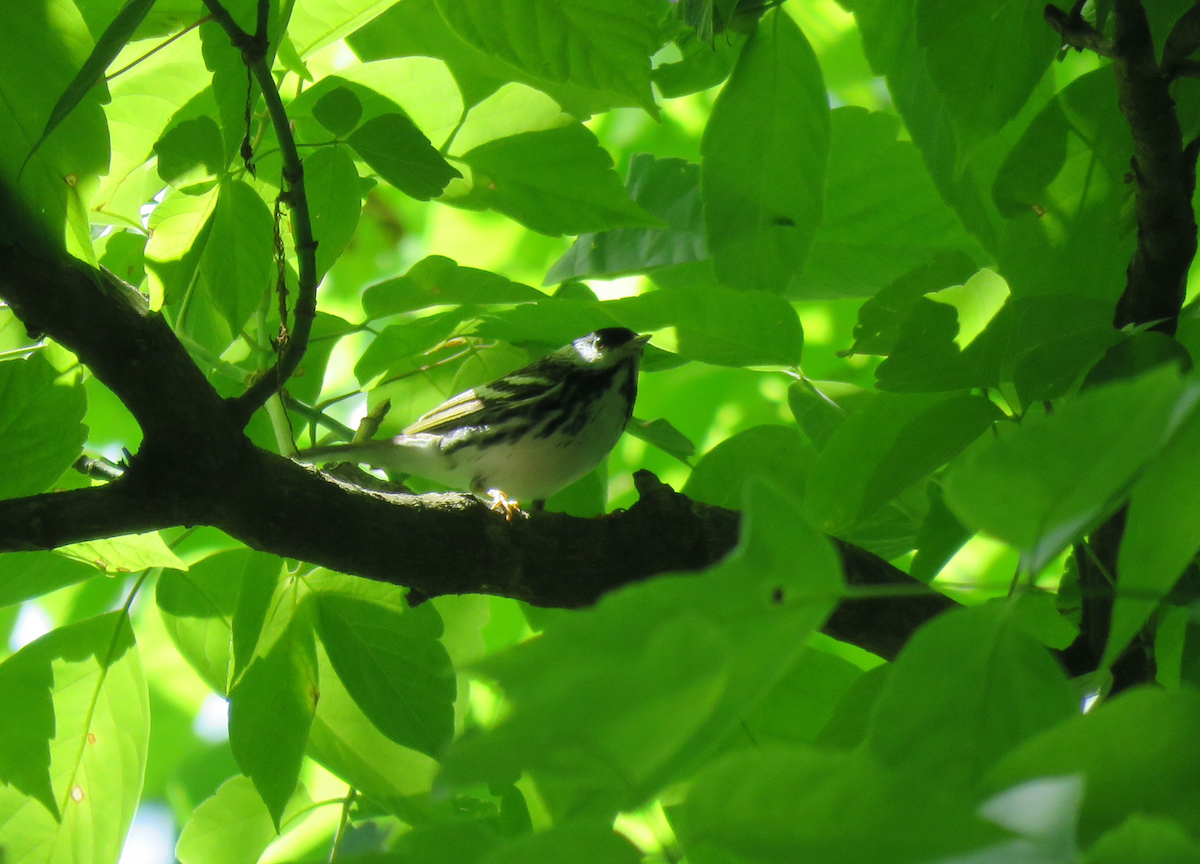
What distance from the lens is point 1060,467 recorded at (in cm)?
51

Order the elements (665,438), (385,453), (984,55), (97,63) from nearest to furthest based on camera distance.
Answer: (97,63) → (984,55) → (665,438) → (385,453)

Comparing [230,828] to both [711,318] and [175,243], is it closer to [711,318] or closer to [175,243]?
[175,243]

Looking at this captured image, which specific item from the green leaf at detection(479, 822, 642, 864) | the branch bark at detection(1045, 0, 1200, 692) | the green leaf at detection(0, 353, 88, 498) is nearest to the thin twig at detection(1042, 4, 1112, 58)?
the branch bark at detection(1045, 0, 1200, 692)

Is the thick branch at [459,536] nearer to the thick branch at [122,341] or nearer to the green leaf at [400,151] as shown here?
the thick branch at [122,341]

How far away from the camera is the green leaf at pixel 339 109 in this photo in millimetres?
1342

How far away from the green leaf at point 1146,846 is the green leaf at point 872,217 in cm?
150

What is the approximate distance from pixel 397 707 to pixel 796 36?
112cm

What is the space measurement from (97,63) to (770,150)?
84cm

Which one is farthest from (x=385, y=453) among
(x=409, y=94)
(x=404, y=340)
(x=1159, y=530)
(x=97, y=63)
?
(x=1159, y=530)

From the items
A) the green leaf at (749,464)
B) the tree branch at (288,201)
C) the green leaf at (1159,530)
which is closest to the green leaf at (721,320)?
the green leaf at (749,464)

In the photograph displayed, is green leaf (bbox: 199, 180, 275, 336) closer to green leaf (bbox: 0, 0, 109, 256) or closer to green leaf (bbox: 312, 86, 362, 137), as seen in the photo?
→ green leaf (bbox: 312, 86, 362, 137)

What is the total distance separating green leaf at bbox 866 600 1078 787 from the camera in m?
0.56

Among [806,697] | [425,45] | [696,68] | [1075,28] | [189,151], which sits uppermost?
[425,45]

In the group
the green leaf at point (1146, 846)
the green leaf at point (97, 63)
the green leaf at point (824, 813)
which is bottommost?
the green leaf at point (1146, 846)
